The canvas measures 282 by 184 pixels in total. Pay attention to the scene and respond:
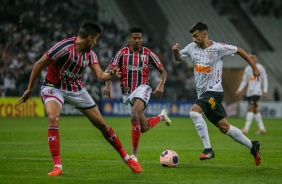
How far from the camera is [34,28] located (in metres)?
32.0

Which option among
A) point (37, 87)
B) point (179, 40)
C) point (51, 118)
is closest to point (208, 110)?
point (51, 118)

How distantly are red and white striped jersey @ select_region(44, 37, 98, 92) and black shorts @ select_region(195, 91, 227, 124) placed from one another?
2.69 metres

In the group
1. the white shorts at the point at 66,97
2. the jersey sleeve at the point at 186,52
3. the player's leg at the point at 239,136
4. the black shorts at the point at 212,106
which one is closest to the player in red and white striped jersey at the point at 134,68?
the jersey sleeve at the point at 186,52

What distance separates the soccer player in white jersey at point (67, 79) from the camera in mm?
9797

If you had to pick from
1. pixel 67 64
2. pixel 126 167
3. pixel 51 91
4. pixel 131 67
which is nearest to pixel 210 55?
Result: pixel 131 67

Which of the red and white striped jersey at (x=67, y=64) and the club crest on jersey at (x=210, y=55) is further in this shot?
the club crest on jersey at (x=210, y=55)

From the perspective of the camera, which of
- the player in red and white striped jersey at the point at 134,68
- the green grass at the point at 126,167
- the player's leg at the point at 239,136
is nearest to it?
the green grass at the point at 126,167

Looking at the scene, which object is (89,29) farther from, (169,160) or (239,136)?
(239,136)

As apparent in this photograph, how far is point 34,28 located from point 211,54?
2086cm

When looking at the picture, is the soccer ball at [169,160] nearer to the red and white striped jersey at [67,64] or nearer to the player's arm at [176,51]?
the player's arm at [176,51]

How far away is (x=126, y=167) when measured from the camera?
1114cm

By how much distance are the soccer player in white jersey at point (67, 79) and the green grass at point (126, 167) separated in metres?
0.52

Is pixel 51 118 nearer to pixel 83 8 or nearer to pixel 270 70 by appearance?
pixel 83 8

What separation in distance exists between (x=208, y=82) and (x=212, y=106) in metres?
0.53
